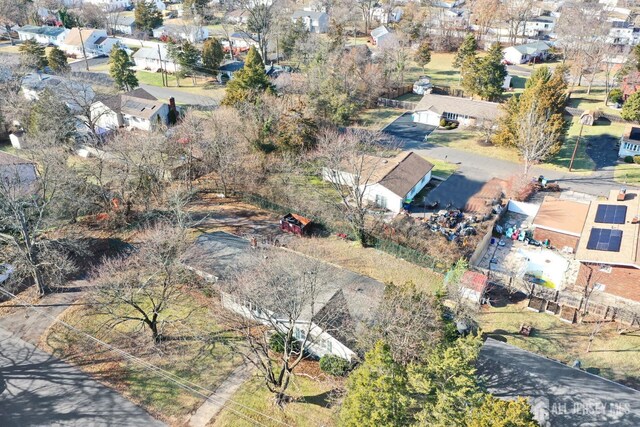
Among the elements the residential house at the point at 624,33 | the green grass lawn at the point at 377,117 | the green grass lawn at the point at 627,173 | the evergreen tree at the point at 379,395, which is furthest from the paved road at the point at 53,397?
the residential house at the point at 624,33

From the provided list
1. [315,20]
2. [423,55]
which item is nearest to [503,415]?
[423,55]

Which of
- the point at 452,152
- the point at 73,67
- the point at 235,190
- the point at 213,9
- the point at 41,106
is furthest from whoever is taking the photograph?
the point at 213,9

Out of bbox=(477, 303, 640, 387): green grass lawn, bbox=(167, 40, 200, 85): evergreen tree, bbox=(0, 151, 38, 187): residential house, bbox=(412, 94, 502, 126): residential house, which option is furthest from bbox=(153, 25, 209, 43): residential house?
bbox=(477, 303, 640, 387): green grass lawn

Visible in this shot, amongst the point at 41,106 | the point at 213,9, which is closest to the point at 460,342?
the point at 41,106

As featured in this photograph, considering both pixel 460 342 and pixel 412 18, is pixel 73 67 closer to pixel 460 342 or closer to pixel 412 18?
pixel 412 18

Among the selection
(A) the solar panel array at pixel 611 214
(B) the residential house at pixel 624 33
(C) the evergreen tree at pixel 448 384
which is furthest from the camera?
(B) the residential house at pixel 624 33

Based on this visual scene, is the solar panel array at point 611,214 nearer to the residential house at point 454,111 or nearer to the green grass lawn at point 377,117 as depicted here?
the residential house at point 454,111

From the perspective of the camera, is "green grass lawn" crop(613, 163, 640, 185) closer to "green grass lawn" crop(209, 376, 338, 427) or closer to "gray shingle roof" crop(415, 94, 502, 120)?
"gray shingle roof" crop(415, 94, 502, 120)
